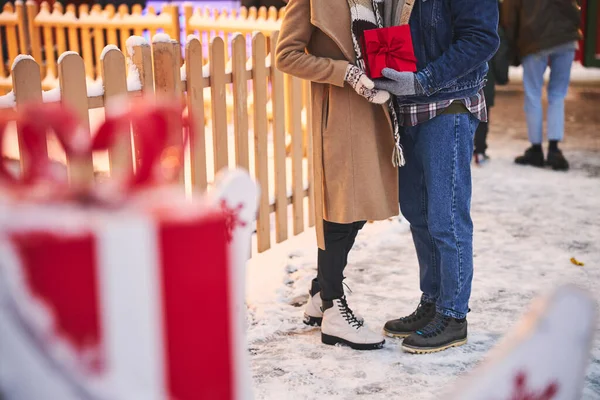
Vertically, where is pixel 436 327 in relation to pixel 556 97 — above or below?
below

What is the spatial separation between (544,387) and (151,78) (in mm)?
2866

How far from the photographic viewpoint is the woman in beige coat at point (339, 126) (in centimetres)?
306

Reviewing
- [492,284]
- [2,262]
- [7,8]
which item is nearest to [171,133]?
[2,262]

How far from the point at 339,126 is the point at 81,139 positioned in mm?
2239

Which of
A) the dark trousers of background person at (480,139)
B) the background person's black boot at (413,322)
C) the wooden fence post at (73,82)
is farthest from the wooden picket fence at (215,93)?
the dark trousers of background person at (480,139)

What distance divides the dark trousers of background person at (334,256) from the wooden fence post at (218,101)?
1132 mm

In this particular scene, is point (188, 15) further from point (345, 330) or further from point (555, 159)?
point (345, 330)

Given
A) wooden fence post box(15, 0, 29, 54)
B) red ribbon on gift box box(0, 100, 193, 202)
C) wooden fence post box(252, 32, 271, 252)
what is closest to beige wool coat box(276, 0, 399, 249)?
wooden fence post box(252, 32, 271, 252)

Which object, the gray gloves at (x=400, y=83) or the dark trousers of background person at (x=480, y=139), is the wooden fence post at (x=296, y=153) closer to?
the gray gloves at (x=400, y=83)

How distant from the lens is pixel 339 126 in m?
3.16

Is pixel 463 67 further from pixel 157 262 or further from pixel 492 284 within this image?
pixel 157 262

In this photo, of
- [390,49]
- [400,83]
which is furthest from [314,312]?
[390,49]

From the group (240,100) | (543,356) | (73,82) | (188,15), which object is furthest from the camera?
(188,15)

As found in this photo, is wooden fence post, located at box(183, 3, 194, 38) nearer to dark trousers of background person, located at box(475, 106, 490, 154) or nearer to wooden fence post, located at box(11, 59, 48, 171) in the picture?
dark trousers of background person, located at box(475, 106, 490, 154)
